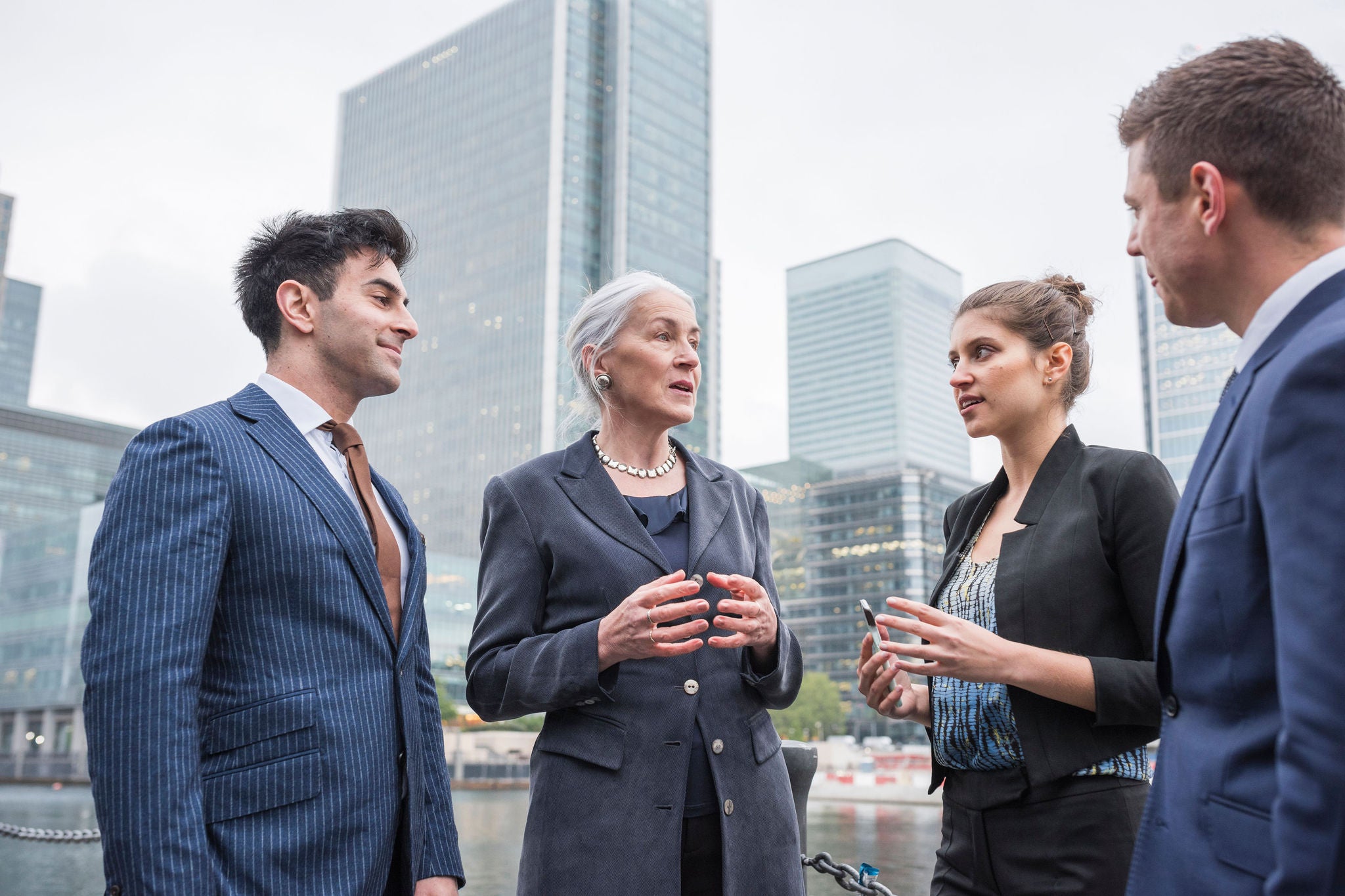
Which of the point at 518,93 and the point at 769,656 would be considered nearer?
the point at 769,656

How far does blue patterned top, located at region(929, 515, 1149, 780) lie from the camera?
6.37 ft

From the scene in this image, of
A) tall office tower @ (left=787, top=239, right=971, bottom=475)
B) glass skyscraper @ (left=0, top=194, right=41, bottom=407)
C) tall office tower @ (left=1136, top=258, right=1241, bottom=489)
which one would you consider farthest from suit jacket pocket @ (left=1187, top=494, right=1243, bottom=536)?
glass skyscraper @ (left=0, top=194, right=41, bottom=407)

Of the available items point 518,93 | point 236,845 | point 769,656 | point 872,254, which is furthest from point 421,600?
point 872,254

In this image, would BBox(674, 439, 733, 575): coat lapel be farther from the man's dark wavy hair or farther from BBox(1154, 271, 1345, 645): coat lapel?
BBox(1154, 271, 1345, 645): coat lapel

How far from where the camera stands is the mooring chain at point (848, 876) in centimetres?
266

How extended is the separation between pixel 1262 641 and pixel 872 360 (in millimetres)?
123204

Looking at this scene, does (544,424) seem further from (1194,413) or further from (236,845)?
(236,845)

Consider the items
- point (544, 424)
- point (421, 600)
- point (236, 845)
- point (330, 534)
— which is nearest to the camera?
point (236, 845)

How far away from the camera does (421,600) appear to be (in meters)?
2.13

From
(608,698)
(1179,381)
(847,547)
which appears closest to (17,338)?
(847,547)

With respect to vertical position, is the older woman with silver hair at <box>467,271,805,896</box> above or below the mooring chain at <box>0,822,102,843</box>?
above

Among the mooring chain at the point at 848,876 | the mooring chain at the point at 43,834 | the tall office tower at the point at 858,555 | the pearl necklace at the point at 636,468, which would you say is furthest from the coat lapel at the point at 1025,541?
the tall office tower at the point at 858,555

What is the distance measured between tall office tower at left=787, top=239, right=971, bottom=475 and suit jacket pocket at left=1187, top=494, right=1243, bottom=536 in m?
114

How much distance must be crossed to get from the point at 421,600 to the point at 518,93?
8659cm
